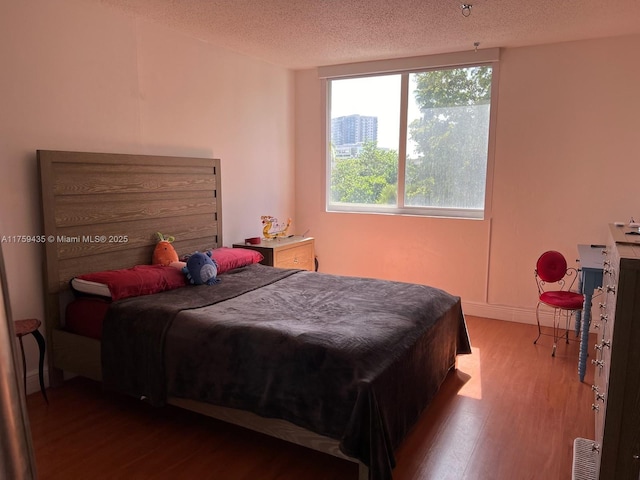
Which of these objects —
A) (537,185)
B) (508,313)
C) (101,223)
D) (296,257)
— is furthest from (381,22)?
(508,313)

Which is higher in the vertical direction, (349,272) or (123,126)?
(123,126)

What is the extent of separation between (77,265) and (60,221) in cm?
30

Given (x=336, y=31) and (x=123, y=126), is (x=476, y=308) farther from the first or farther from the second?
(x=123, y=126)

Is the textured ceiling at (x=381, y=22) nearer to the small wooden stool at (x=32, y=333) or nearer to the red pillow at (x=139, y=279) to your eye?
the red pillow at (x=139, y=279)

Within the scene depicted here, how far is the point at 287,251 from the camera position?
14.4 ft

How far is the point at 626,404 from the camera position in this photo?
162 cm

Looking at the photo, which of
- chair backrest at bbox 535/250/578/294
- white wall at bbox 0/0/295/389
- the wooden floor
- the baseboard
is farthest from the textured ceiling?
the wooden floor

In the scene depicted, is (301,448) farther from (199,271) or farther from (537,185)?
(537,185)

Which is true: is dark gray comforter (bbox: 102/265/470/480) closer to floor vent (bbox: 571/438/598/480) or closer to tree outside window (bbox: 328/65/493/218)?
floor vent (bbox: 571/438/598/480)

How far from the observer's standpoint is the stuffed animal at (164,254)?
336cm

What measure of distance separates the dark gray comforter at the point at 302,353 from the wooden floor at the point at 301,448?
17 centimetres

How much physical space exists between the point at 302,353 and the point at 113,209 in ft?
5.99

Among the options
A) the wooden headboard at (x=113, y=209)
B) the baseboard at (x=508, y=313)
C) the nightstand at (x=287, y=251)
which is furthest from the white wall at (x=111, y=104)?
the baseboard at (x=508, y=313)

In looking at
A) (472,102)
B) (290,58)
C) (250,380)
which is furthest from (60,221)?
(472,102)
